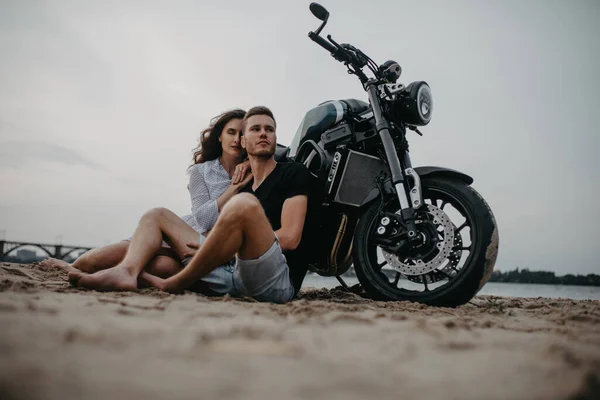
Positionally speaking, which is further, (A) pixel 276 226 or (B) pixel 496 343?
(A) pixel 276 226

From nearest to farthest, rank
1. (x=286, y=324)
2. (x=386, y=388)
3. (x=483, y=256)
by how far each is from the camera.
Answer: (x=386, y=388)
(x=286, y=324)
(x=483, y=256)

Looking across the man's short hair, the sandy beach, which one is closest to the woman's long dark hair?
the man's short hair

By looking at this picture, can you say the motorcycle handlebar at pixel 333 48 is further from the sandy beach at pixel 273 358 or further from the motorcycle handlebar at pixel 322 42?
the sandy beach at pixel 273 358

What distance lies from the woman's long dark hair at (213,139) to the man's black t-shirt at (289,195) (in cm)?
87

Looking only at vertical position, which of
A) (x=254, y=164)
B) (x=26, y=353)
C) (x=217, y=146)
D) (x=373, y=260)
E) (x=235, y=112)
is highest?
(x=235, y=112)

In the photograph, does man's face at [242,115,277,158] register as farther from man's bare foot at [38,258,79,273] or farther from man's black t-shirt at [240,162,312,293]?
man's bare foot at [38,258,79,273]

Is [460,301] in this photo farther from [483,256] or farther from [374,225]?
[374,225]

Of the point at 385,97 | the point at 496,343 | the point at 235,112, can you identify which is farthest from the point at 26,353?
the point at 235,112

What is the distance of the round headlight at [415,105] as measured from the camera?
2855 millimetres

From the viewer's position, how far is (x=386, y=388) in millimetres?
783

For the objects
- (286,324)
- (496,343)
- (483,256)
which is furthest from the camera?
(483,256)

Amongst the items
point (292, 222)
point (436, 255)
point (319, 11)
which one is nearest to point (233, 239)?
point (292, 222)

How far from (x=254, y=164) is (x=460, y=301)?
150 cm

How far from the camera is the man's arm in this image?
2463mm
